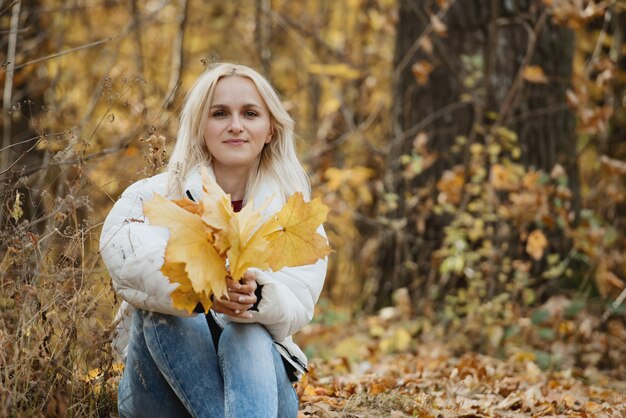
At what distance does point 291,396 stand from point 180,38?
452cm

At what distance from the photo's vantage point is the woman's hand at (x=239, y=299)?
251 centimetres

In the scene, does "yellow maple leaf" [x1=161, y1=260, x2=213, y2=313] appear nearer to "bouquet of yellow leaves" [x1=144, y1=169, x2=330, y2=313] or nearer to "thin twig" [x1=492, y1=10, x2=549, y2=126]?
"bouquet of yellow leaves" [x1=144, y1=169, x2=330, y2=313]

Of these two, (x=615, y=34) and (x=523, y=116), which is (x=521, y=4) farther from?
(x=615, y=34)

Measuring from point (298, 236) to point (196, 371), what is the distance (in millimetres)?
589

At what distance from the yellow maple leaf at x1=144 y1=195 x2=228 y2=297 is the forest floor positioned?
1011mm

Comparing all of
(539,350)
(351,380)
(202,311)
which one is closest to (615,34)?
(539,350)

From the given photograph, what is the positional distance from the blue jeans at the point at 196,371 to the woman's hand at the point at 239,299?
9 centimetres

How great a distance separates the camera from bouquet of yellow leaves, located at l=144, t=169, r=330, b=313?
225cm

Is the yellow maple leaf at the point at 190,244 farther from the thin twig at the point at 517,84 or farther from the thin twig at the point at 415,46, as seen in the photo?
the thin twig at the point at 415,46

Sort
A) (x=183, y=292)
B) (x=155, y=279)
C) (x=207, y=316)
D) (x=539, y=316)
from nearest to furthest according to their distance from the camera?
(x=183, y=292) < (x=155, y=279) < (x=207, y=316) < (x=539, y=316)

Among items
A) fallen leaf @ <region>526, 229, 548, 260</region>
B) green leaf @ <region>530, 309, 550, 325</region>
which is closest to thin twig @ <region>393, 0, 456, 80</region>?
fallen leaf @ <region>526, 229, 548, 260</region>

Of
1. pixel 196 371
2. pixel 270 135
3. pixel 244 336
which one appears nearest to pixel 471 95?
pixel 270 135

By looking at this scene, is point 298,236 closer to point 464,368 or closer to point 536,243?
point 464,368

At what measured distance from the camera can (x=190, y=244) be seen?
7.38ft
